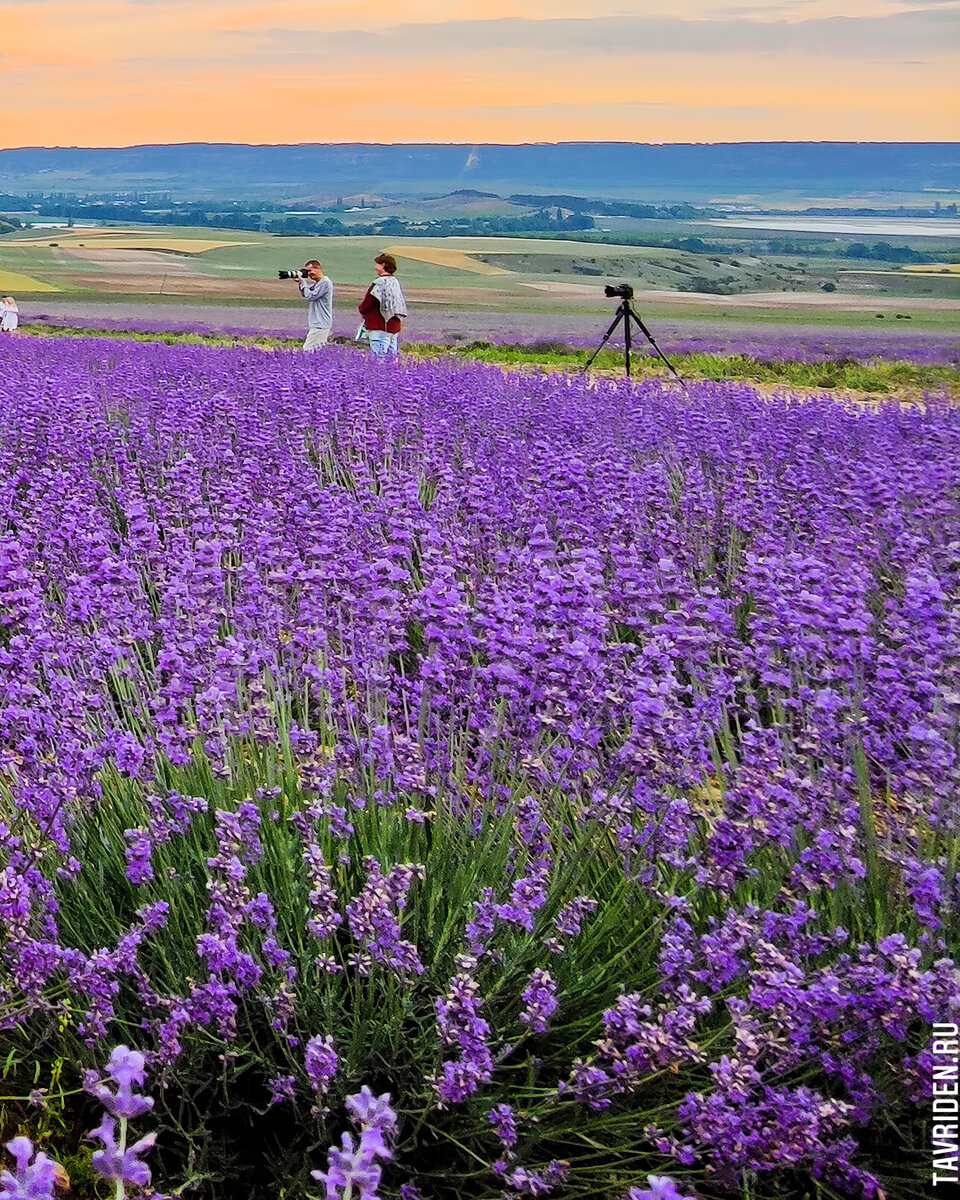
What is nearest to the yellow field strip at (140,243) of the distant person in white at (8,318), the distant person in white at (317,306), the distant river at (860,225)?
the distant river at (860,225)

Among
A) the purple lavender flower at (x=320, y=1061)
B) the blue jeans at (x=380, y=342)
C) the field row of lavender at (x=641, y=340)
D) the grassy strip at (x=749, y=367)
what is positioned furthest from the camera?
the field row of lavender at (x=641, y=340)

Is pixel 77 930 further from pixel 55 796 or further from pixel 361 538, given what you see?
pixel 361 538

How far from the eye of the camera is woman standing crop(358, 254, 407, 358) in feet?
38.6

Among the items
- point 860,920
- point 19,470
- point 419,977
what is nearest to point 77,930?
point 419,977

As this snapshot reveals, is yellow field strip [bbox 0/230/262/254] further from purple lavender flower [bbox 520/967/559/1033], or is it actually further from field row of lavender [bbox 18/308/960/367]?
purple lavender flower [bbox 520/967/559/1033]

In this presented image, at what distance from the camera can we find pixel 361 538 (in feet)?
12.5

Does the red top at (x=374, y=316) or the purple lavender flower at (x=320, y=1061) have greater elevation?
the red top at (x=374, y=316)

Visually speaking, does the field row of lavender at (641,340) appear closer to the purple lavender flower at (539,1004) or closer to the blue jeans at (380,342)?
the blue jeans at (380,342)

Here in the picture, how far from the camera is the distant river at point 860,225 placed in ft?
184

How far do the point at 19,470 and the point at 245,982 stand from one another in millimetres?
3678

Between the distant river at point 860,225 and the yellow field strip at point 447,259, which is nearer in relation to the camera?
the distant river at point 860,225

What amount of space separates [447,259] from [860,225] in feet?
78.7

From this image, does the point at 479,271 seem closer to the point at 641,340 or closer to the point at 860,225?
the point at 860,225

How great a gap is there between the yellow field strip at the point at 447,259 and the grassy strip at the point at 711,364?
41.6 metres
